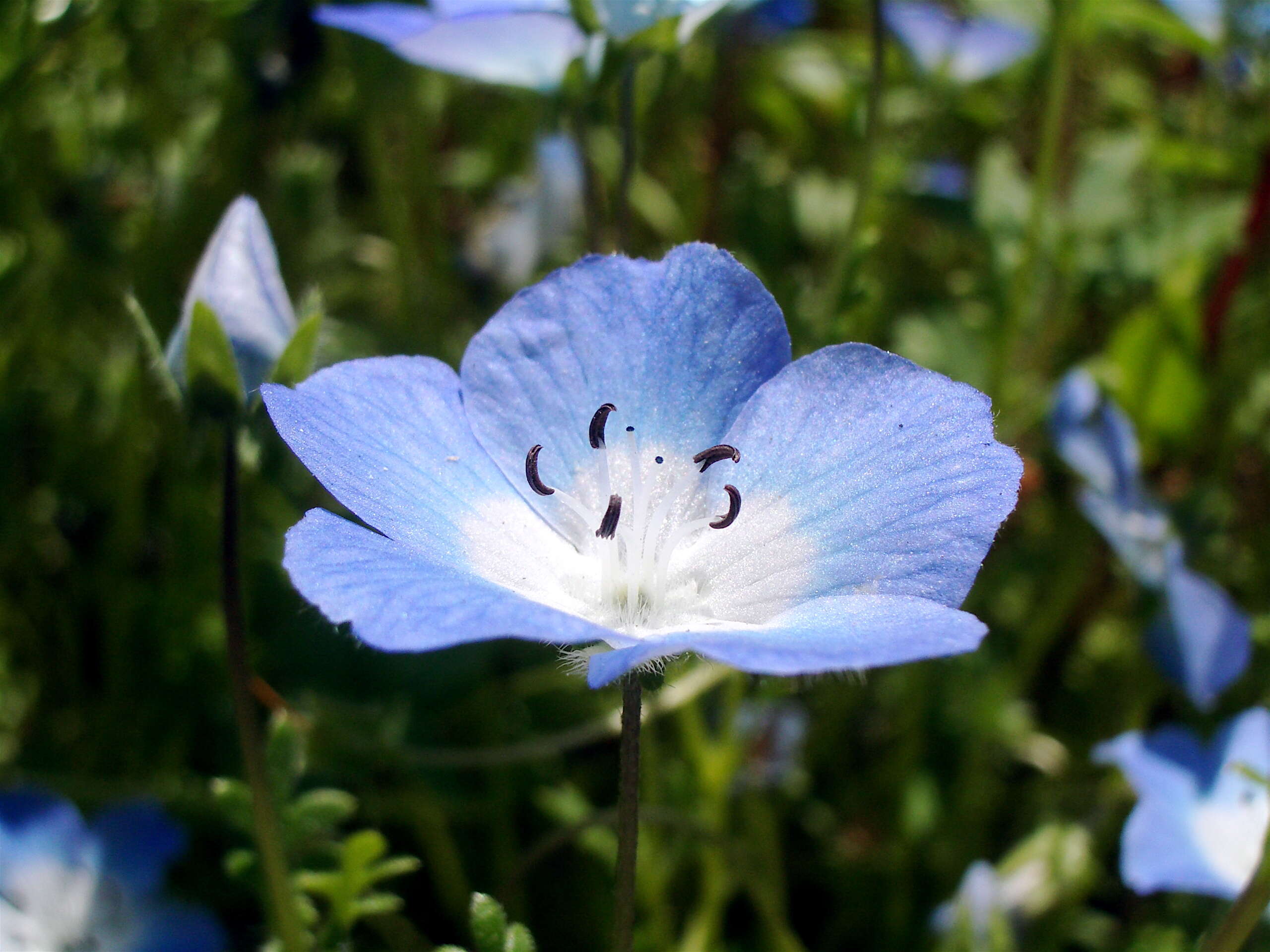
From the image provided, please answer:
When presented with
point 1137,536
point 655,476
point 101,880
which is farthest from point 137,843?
point 1137,536

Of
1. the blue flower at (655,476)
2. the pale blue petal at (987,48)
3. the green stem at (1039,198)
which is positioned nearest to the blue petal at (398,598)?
the blue flower at (655,476)

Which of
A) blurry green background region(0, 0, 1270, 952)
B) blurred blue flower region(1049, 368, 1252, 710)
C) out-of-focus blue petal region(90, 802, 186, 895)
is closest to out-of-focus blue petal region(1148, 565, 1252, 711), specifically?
blurred blue flower region(1049, 368, 1252, 710)

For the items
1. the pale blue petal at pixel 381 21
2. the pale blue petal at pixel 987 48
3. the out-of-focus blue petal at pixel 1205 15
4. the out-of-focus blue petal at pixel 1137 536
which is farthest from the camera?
the pale blue petal at pixel 987 48

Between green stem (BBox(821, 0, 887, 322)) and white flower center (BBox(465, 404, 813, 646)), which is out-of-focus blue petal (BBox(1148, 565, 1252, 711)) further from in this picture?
white flower center (BBox(465, 404, 813, 646))

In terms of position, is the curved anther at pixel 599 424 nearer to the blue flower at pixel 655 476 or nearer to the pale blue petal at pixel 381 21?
the blue flower at pixel 655 476

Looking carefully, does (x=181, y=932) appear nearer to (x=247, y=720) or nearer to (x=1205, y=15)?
(x=247, y=720)

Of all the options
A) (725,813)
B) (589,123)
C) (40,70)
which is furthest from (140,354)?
(725,813)

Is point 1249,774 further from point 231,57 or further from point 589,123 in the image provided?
point 231,57
